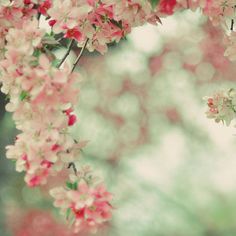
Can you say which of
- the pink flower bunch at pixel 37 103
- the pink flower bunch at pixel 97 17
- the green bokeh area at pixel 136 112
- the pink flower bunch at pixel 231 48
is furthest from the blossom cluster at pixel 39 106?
the green bokeh area at pixel 136 112

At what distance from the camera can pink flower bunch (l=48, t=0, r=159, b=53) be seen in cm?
166

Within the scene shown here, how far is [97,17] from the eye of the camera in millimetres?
1759

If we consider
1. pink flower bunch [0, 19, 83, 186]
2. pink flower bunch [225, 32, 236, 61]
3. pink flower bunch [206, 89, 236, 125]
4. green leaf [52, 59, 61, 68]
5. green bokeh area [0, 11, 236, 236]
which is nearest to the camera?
pink flower bunch [0, 19, 83, 186]

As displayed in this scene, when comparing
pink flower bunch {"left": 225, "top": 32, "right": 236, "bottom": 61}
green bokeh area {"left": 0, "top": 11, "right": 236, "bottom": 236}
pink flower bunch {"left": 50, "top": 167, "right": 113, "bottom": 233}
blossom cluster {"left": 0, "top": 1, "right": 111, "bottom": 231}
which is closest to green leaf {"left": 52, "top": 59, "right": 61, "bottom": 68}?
blossom cluster {"left": 0, "top": 1, "right": 111, "bottom": 231}

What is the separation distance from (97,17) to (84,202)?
19.1 inches

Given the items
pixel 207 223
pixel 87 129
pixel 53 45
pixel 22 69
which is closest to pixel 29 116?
pixel 22 69

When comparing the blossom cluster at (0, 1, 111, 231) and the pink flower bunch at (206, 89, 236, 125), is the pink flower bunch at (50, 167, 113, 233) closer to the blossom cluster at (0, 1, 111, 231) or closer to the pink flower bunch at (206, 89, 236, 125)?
the blossom cluster at (0, 1, 111, 231)

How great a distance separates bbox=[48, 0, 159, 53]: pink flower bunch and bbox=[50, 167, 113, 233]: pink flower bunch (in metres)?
0.36

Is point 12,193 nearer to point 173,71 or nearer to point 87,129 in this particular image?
point 87,129

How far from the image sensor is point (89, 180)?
157cm

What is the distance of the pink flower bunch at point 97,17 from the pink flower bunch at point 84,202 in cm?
36

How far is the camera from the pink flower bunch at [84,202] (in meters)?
1.49

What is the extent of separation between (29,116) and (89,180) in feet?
0.61

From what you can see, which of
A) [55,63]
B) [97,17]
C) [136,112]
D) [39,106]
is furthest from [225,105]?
[136,112]
